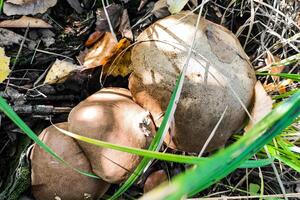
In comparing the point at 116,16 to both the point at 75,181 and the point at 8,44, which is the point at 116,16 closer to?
the point at 8,44

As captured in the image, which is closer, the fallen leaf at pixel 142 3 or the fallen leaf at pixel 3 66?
the fallen leaf at pixel 3 66

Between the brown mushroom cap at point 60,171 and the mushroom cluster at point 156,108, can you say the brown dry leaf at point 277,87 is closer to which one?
the mushroom cluster at point 156,108

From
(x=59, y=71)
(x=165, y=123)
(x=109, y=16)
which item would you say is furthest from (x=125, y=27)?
(x=165, y=123)

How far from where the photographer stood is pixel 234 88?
1.73 meters

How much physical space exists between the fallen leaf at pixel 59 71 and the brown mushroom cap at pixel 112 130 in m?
0.36

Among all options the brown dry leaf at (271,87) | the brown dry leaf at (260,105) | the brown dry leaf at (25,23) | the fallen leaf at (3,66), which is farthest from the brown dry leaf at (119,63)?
the brown dry leaf at (271,87)

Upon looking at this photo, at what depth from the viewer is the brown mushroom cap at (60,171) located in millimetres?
1768

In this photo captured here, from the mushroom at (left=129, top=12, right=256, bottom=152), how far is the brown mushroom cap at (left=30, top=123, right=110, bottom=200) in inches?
14.7

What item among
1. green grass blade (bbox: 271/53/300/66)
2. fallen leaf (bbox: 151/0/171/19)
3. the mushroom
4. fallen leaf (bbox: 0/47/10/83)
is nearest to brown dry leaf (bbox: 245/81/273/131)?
the mushroom

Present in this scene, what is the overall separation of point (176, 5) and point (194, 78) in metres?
0.52

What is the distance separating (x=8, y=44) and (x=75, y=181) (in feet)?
2.66

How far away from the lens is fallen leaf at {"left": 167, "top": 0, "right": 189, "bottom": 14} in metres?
2.01

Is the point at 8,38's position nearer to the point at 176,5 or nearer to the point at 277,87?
the point at 176,5

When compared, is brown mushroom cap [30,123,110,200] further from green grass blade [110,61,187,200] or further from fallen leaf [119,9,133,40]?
fallen leaf [119,9,133,40]
